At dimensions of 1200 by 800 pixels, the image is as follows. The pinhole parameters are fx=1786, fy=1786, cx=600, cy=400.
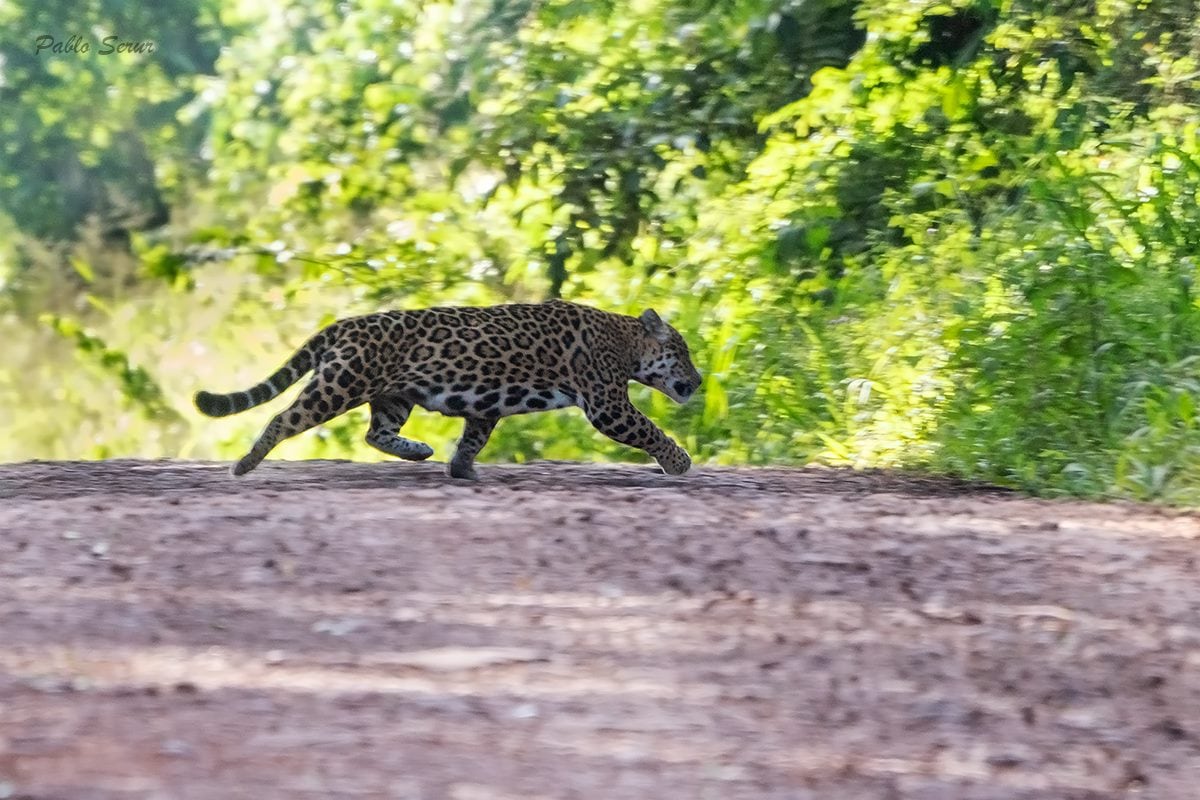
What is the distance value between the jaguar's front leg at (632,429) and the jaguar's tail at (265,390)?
1.23 meters

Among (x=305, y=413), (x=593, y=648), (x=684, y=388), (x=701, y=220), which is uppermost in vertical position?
(x=701, y=220)

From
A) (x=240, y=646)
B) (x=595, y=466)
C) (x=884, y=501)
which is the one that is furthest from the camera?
(x=595, y=466)

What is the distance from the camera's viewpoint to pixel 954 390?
8.50 metres

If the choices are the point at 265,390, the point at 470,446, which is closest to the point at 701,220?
the point at 470,446

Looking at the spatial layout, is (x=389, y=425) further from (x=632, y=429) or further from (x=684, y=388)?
(x=684, y=388)

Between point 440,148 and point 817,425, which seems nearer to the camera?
point 817,425

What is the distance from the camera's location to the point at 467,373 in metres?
7.69

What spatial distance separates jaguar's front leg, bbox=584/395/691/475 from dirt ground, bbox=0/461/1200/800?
1.32m

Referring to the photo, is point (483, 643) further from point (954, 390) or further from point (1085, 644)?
point (954, 390)

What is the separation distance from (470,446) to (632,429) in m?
0.72

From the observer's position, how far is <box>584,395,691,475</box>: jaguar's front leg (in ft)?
26.1

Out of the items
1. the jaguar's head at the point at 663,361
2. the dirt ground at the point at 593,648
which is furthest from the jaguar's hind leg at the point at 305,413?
the jaguar's head at the point at 663,361

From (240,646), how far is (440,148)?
925cm

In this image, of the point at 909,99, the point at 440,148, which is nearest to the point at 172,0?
the point at 440,148
